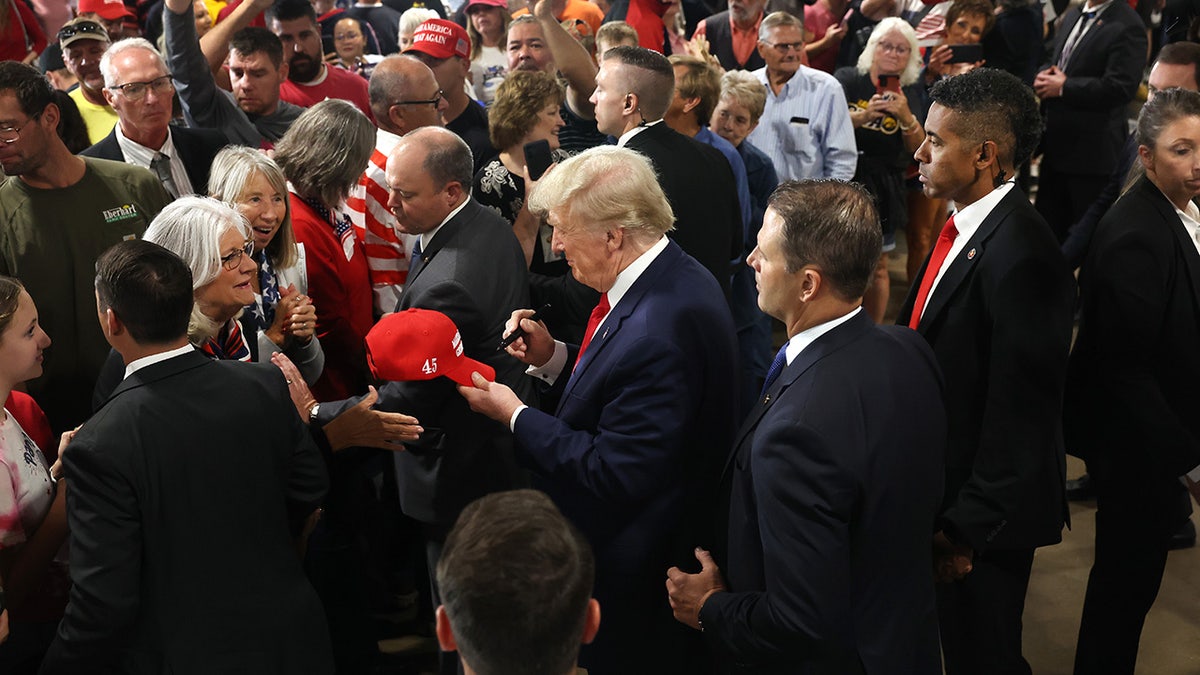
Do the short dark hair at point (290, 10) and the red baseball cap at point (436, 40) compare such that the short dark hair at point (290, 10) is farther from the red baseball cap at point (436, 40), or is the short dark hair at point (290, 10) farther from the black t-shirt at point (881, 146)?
the black t-shirt at point (881, 146)

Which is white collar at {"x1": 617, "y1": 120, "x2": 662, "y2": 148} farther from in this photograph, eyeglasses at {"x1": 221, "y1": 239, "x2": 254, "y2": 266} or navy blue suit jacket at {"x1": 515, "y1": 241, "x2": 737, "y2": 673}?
eyeglasses at {"x1": 221, "y1": 239, "x2": 254, "y2": 266}

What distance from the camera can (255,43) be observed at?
4.61 metres

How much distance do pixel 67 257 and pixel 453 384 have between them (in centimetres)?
128

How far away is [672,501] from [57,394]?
6.62 feet

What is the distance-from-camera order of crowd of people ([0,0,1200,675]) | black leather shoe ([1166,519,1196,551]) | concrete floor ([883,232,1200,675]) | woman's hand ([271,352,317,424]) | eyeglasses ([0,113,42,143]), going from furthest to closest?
black leather shoe ([1166,519,1196,551]) < concrete floor ([883,232,1200,675]) < eyeglasses ([0,113,42,143]) < woman's hand ([271,352,317,424]) < crowd of people ([0,0,1200,675])

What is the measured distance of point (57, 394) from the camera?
3363 millimetres

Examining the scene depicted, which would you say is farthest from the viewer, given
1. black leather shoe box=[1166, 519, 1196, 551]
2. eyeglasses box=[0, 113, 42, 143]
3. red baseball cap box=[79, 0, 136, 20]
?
red baseball cap box=[79, 0, 136, 20]

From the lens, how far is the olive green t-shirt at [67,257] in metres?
3.26

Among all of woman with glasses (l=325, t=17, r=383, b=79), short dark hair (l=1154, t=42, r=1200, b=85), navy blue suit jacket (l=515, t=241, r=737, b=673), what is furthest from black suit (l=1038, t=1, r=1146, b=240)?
navy blue suit jacket (l=515, t=241, r=737, b=673)

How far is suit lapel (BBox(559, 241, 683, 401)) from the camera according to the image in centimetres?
255

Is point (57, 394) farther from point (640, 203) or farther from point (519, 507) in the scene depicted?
point (519, 507)

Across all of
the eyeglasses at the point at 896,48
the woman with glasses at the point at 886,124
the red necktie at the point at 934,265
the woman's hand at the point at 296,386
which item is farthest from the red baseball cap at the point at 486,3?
the red necktie at the point at 934,265

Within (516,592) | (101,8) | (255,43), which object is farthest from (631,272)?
(101,8)

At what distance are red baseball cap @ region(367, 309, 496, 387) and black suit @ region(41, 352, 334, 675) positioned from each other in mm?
408
